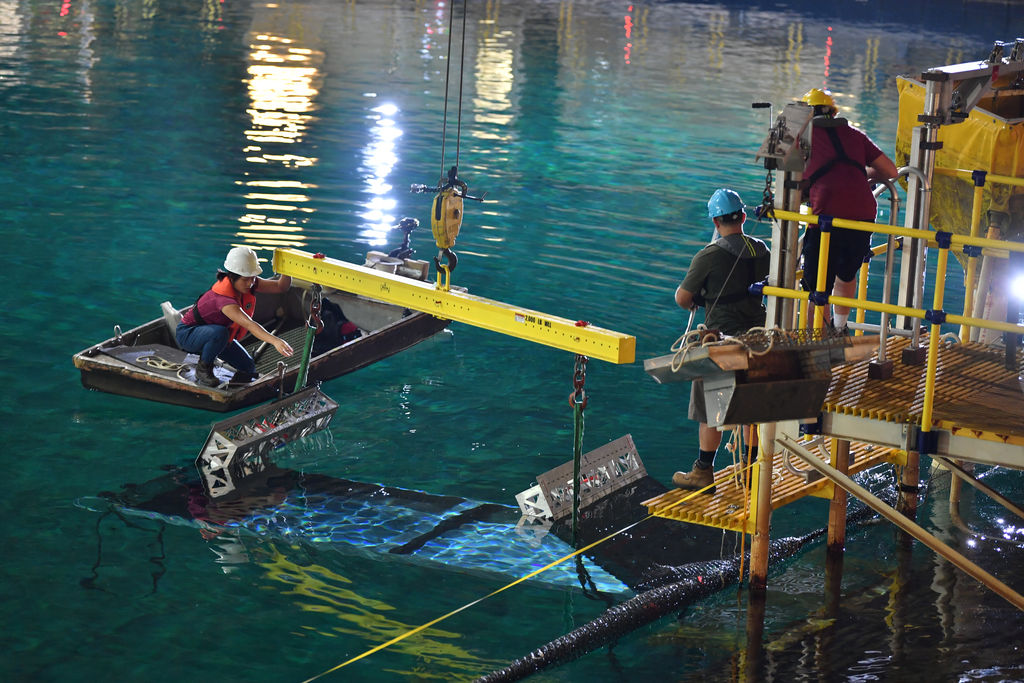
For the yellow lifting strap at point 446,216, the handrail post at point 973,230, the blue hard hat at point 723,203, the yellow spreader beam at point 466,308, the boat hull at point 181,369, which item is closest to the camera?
the yellow spreader beam at point 466,308

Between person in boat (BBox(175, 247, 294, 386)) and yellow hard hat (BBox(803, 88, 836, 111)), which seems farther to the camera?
person in boat (BBox(175, 247, 294, 386))

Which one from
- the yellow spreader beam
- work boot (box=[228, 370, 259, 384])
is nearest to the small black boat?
work boot (box=[228, 370, 259, 384])

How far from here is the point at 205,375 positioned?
39.1ft

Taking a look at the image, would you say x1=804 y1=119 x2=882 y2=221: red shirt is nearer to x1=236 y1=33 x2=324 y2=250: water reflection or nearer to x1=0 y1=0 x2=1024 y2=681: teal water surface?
x1=0 y1=0 x2=1024 y2=681: teal water surface

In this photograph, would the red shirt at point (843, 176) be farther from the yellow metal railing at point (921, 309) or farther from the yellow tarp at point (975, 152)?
the yellow metal railing at point (921, 309)

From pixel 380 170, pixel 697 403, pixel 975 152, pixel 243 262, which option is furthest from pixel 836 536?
pixel 380 170

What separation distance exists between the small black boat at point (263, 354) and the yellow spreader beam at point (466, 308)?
5.64 feet

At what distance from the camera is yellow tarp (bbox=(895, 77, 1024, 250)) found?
9484mm

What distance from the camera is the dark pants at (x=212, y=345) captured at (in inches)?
468

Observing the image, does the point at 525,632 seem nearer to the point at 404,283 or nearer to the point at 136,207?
the point at 404,283

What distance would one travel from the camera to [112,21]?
42.4 meters

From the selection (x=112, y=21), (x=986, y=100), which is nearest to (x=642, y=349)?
(x=986, y=100)

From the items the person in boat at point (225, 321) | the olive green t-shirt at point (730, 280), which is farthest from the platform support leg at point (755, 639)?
the person in boat at point (225, 321)

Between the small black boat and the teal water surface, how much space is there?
0.47 meters
